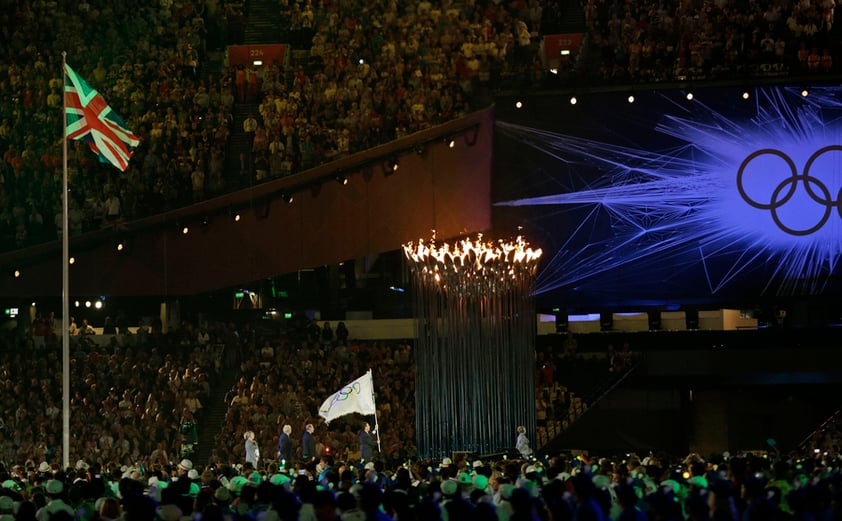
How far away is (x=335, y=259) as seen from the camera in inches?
1527

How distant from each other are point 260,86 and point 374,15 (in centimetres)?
396

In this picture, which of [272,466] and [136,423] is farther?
[136,423]

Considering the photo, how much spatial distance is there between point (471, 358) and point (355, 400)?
379 centimetres

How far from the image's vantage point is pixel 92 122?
101 ft

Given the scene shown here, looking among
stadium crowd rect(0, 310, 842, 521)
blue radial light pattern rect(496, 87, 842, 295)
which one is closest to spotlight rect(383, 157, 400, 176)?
blue radial light pattern rect(496, 87, 842, 295)

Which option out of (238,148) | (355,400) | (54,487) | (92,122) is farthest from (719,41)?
(54,487)

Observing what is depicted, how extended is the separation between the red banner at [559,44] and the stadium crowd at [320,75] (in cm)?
31

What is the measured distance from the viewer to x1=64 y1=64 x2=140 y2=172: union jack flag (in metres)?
30.6

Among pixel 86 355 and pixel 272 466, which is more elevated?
pixel 86 355

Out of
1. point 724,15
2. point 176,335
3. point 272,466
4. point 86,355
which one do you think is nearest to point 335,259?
point 176,335

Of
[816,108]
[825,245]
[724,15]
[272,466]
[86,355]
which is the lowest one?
[272,466]

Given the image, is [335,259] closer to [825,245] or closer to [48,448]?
[48,448]

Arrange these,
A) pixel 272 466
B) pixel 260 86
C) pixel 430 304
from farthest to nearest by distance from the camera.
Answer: pixel 260 86
pixel 430 304
pixel 272 466

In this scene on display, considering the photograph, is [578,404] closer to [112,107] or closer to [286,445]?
[286,445]
